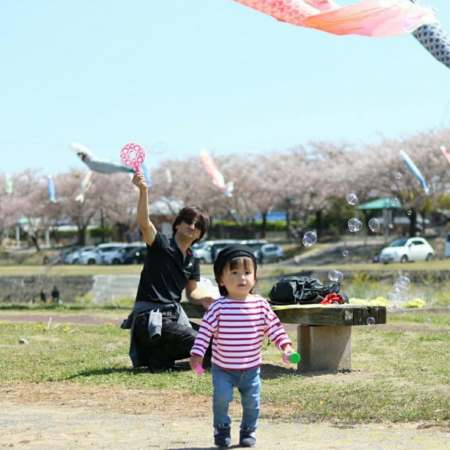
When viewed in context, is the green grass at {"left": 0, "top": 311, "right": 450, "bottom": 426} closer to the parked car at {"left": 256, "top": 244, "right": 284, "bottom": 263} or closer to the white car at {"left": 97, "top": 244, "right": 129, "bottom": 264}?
the parked car at {"left": 256, "top": 244, "right": 284, "bottom": 263}

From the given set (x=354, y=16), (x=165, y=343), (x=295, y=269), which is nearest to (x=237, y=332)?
(x=354, y=16)

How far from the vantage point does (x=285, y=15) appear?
682 cm

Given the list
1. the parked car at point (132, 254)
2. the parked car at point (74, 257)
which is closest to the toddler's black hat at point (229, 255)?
the parked car at point (132, 254)

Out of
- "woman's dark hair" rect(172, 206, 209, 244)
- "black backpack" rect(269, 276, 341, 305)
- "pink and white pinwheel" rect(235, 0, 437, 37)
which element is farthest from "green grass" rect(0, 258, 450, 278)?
"pink and white pinwheel" rect(235, 0, 437, 37)

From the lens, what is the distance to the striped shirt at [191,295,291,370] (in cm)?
550

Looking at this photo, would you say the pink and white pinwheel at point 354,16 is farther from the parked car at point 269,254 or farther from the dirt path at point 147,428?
the parked car at point 269,254

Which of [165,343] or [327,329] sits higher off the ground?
[327,329]

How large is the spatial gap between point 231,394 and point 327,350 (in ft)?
11.8

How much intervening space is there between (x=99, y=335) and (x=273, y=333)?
285 inches

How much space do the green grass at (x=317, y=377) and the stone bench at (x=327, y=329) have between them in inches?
8.1

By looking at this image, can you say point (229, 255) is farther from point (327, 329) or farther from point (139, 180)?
point (327, 329)

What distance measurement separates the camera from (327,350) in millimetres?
8969

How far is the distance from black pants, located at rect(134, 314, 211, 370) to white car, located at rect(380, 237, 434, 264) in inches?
1242

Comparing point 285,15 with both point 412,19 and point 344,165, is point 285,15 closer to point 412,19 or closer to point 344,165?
point 412,19
